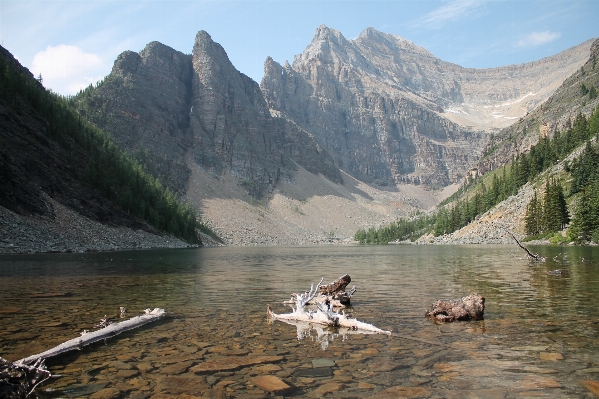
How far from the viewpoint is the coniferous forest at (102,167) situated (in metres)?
105

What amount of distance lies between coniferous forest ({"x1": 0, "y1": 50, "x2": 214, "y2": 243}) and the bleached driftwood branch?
320 feet

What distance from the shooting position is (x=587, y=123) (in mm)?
127062

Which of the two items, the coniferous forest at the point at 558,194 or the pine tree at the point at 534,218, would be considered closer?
the coniferous forest at the point at 558,194

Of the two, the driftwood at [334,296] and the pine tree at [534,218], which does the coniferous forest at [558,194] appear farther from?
the driftwood at [334,296]

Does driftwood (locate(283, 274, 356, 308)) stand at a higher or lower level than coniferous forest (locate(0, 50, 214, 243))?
lower

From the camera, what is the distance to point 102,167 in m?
115

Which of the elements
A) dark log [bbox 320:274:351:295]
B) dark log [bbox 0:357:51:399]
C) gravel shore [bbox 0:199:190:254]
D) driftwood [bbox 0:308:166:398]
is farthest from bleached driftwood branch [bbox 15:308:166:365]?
gravel shore [bbox 0:199:190:254]

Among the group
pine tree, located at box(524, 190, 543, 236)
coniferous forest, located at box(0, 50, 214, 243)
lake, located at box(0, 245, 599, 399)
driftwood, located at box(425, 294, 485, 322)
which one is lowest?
lake, located at box(0, 245, 599, 399)

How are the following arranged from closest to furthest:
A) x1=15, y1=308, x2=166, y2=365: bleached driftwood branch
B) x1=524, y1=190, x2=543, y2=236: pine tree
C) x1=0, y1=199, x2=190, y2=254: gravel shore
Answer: x1=15, y1=308, x2=166, y2=365: bleached driftwood branch
x1=0, y1=199, x2=190, y2=254: gravel shore
x1=524, y1=190, x2=543, y2=236: pine tree

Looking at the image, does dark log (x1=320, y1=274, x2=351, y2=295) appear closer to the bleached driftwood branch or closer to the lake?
the lake

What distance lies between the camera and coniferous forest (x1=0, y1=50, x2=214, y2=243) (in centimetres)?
10519

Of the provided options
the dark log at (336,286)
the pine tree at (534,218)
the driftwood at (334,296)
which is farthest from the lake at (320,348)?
the pine tree at (534,218)

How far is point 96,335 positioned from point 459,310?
1348cm

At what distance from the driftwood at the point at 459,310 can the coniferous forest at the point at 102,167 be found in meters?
103
